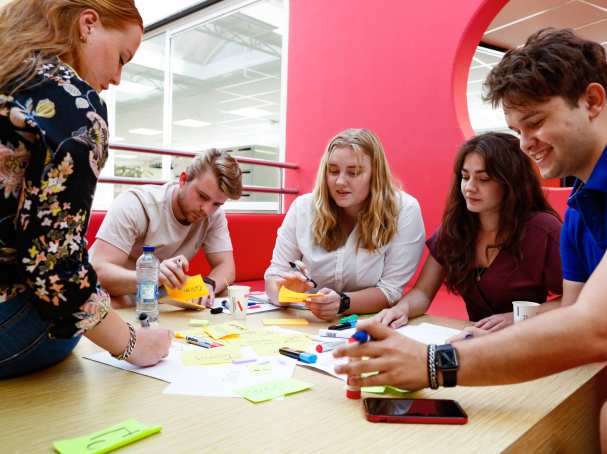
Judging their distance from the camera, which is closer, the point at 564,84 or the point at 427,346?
the point at 427,346

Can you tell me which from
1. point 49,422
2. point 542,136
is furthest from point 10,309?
point 542,136

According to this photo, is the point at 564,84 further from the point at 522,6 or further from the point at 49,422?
the point at 522,6

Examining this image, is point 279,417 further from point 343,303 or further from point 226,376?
point 343,303

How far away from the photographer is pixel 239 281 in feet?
9.63

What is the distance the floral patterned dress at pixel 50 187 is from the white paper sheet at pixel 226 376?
0.76 ft

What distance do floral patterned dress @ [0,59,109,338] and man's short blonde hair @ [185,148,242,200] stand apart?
41.5 inches

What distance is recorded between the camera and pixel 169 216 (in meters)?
1.96

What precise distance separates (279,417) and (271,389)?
0.36 feet

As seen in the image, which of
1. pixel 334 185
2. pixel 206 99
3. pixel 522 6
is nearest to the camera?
pixel 334 185

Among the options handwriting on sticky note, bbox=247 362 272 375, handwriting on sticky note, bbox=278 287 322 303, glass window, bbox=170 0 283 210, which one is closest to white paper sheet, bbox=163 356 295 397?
handwriting on sticky note, bbox=247 362 272 375

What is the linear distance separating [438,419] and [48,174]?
0.73m

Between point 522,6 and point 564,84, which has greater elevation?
point 522,6

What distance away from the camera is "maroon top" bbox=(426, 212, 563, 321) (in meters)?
1.59

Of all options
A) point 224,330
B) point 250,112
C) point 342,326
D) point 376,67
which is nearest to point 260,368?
point 224,330
